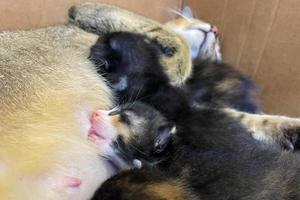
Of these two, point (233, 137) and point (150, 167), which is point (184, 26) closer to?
point (233, 137)

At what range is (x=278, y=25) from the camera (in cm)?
172

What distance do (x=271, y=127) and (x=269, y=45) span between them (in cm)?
40

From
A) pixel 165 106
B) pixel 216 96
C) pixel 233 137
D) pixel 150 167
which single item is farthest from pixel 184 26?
pixel 150 167

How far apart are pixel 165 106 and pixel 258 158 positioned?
30 cm

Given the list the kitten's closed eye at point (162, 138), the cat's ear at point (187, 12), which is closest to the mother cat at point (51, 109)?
the kitten's closed eye at point (162, 138)

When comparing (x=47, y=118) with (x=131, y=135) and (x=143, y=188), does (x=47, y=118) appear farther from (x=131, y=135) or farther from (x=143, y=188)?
(x=143, y=188)

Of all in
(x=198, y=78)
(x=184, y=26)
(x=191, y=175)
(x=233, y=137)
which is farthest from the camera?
(x=184, y=26)

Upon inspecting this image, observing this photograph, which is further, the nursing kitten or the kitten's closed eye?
the nursing kitten

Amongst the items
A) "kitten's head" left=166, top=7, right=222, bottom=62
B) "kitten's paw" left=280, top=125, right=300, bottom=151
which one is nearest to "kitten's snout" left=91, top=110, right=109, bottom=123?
"kitten's paw" left=280, top=125, right=300, bottom=151

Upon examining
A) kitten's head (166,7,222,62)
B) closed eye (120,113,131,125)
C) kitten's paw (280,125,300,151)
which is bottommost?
kitten's paw (280,125,300,151)

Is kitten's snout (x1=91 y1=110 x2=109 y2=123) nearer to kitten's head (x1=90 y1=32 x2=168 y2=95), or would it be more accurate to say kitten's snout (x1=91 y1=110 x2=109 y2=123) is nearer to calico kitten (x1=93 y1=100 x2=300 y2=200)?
calico kitten (x1=93 y1=100 x2=300 y2=200)

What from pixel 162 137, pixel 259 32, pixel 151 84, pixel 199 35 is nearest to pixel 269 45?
pixel 259 32

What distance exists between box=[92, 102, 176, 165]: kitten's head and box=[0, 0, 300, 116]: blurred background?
0.59m

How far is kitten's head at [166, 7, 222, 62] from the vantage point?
6.00ft
